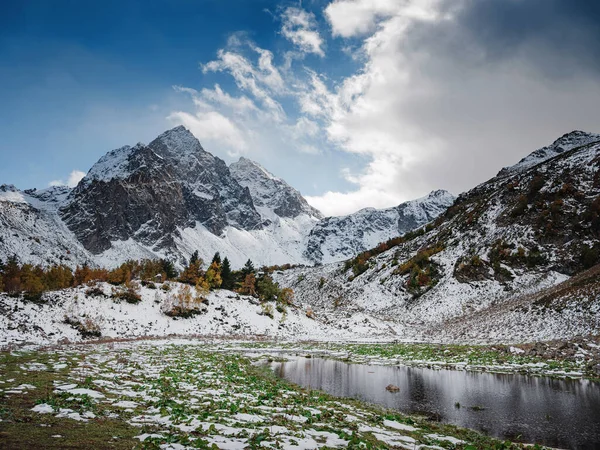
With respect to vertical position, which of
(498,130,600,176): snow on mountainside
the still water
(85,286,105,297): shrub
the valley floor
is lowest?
the still water

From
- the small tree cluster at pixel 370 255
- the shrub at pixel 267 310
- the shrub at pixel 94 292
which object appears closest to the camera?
the shrub at pixel 94 292

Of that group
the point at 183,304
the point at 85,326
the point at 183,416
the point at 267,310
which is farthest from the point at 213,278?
the point at 183,416

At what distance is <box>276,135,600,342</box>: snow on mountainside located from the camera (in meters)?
45.4

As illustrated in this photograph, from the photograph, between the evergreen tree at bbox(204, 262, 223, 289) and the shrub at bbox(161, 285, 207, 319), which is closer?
the shrub at bbox(161, 285, 207, 319)

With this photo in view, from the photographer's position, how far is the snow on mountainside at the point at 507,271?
4538 cm

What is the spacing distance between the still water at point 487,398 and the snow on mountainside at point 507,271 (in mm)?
21697

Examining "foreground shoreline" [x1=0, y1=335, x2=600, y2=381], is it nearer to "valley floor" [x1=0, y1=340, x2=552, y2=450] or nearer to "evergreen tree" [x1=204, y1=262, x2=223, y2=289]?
"valley floor" [x1=0, y1=340, x2=552, y2=450]

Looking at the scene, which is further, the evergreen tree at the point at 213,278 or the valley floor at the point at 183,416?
the evergreen tree at the point at 213,278

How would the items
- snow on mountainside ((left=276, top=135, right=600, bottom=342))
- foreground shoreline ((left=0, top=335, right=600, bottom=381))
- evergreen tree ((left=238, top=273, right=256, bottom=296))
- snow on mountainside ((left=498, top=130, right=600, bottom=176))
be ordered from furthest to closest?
snow on mountainside ((left=498, top=130, right=600, bottom=176)) < evergreen tree ((left=238, top=273, right=256, bottom=296)) < snow on mountainside ((left=276, top=135, right=600, bottom=342)) < foreground shoreline ((left=0, top=335, right=600, bottom=381))

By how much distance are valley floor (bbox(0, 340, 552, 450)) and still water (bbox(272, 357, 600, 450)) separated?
230 centimetres

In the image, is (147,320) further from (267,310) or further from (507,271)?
(507,271)

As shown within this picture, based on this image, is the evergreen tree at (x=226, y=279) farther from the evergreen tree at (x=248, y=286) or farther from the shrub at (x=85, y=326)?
the shrub at (x=85, y=326)

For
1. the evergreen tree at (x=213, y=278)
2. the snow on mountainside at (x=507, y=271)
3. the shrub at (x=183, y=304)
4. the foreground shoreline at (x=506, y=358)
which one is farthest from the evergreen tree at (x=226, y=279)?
the foreground shoreline at (x=506, y=358)

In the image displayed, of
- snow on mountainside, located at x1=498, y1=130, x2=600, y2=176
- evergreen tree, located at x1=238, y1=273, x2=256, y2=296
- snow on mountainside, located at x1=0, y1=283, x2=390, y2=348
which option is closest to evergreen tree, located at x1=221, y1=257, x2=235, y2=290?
evergreen tree, located at x1=238, y1=273, x2=256, y2=296
